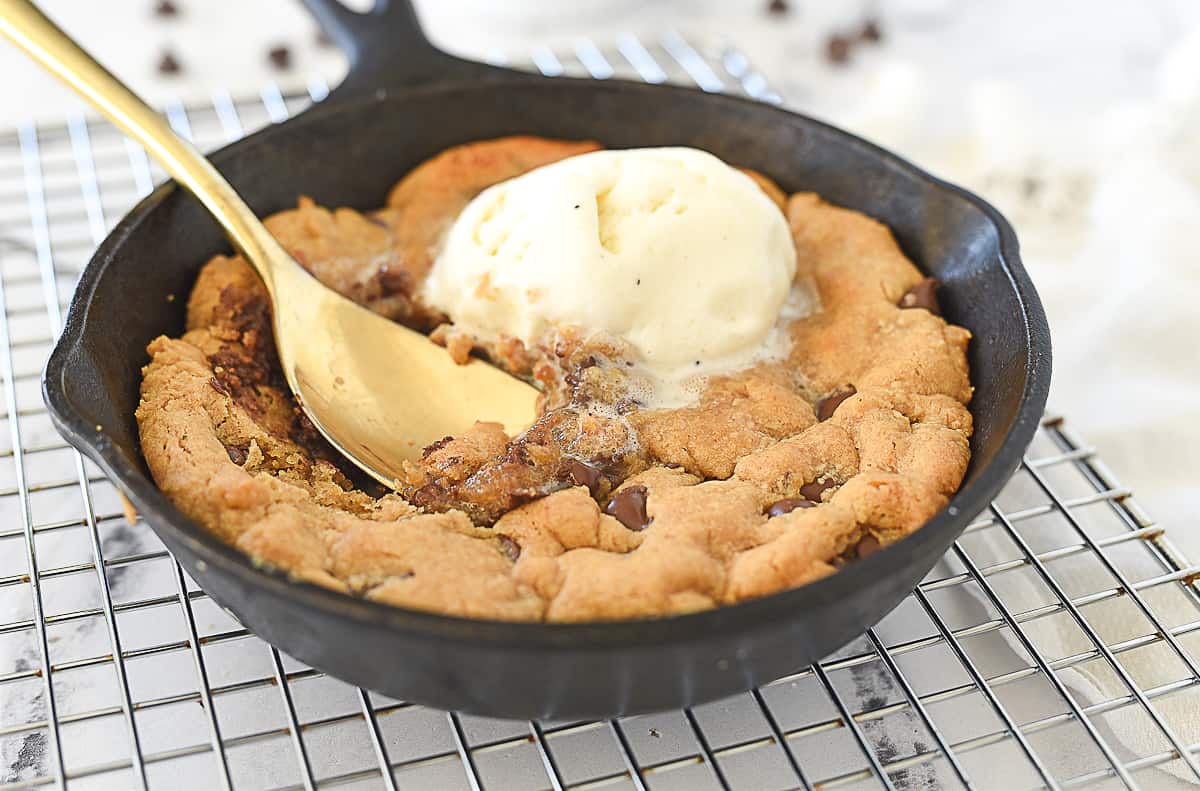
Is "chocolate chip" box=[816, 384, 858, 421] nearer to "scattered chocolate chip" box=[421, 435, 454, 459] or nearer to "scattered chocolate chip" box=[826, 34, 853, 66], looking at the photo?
"scattered chocolate chip" box=[421, 435, 454, 459]

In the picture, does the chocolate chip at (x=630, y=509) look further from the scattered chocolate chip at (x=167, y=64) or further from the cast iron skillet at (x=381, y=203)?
the scattered chocolate chip at (x=167, y=64)

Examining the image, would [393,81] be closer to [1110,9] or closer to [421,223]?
[421,223]

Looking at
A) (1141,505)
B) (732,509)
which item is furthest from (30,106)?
(1141,505)

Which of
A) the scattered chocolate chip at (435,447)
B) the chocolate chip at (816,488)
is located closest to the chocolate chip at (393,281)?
the scattered chocolate chip at (435,447)

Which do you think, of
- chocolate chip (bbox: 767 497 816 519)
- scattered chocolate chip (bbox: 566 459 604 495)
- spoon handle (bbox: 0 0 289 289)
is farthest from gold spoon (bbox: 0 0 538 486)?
chocolate chip (bbox: 767 497 816 519)

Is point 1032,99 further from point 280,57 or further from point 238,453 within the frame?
point 238,453

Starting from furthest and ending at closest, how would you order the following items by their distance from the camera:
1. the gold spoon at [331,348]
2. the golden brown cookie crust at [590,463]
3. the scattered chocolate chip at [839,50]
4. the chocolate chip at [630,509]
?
1. the scattered chocolate chip at [839,50]
2. the gold spoon at [331,348]
3. the chocolate chip at [630,509]
4. the golden brown cookie crust at [590,463]
